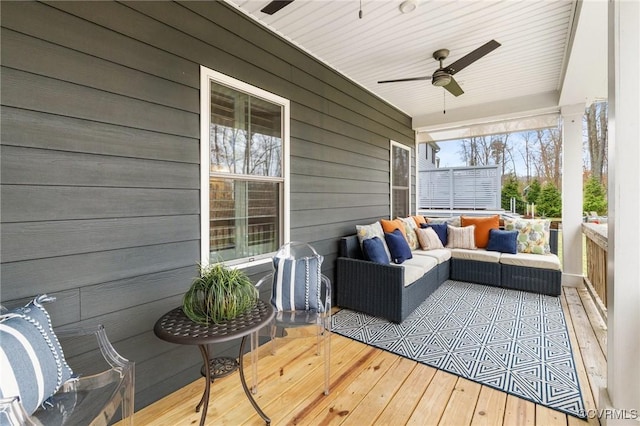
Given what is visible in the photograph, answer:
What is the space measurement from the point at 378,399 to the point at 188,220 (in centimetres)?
180

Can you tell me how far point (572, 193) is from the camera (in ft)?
13.8

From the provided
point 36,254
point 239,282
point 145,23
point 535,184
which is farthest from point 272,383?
point 535,184

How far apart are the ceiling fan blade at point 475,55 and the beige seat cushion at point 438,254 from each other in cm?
238

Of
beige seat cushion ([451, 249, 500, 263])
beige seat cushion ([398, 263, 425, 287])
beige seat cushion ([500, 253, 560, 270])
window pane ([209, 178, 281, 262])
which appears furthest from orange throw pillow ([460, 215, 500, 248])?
window pane ([209, 178, 281, 262])

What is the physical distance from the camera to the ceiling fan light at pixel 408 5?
7.55 feet

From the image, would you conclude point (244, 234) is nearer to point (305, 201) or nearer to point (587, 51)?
point (305, 201)

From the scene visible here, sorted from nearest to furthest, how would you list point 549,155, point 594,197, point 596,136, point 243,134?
point 243,134, point 596,136, point 594,197, point 549,155

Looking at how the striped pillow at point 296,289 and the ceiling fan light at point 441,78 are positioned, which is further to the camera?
the ceiling fan light at point 441,78

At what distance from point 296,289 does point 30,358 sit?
151 cm

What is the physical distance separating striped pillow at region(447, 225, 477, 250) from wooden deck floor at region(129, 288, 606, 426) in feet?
7.51

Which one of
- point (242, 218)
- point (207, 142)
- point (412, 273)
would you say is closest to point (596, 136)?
point (412, 273)

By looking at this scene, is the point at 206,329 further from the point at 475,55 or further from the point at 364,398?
the point at 475,55

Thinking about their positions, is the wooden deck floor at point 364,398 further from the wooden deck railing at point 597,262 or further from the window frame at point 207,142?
the wooden deck railing at point 597,262

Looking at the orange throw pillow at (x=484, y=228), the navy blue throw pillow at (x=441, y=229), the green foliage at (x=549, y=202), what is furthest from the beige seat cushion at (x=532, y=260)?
the green foliage at (x=549, y=202)
